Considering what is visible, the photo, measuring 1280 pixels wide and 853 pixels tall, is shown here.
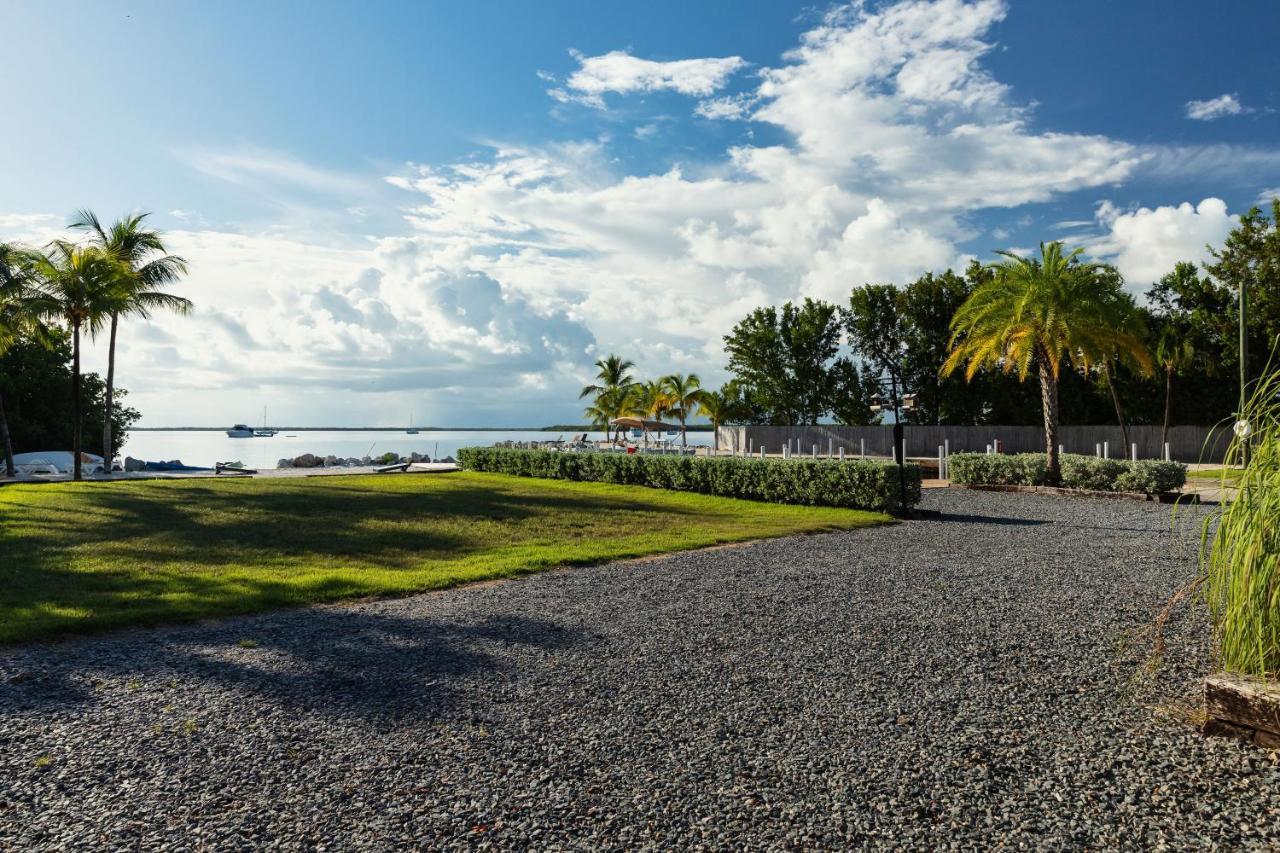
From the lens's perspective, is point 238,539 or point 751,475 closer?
point 238,539

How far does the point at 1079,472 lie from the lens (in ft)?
61.6

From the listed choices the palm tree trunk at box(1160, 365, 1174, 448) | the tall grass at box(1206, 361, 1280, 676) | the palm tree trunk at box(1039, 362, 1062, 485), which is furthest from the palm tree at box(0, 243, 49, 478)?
the palm tree trunk at box(1160, 365, 1174, 448)

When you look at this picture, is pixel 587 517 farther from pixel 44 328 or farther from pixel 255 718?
pixel 44 328

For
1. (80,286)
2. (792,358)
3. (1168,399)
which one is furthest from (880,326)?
(80,286)

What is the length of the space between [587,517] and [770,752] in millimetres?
11161

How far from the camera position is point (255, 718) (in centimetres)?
438

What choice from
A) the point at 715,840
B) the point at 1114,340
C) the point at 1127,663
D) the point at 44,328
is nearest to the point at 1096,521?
the point at 1114,340

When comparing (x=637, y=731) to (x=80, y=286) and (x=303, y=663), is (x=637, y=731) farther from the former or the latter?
(x=80, y=286)

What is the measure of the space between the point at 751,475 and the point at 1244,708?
13914 mm

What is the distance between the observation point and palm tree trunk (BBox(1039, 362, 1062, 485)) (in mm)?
19484

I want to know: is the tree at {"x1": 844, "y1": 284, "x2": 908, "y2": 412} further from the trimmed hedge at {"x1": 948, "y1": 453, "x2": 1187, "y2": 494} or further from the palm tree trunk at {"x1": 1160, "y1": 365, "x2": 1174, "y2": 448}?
the trimmed hedge at {"x1": 948, "y1": 453, "x2": 1187, "y2": 494}

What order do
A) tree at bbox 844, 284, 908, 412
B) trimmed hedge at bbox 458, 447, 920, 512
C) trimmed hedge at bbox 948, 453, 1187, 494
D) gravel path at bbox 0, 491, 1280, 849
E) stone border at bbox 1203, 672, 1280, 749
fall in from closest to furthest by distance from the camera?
1. gravel path at bbox 0, 491, 1280, 849
2. stone border at bbox 1203, 672, 1280, 749
3. trimmed hedge at bbox 458, 447, 920, 512
4. trimmed hedge at bbox 948, 453, 1187, 494
5. tree at bbox 844, 284, 908, 412

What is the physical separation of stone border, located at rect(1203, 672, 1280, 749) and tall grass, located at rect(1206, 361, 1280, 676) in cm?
12

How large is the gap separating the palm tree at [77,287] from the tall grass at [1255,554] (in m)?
25.7
